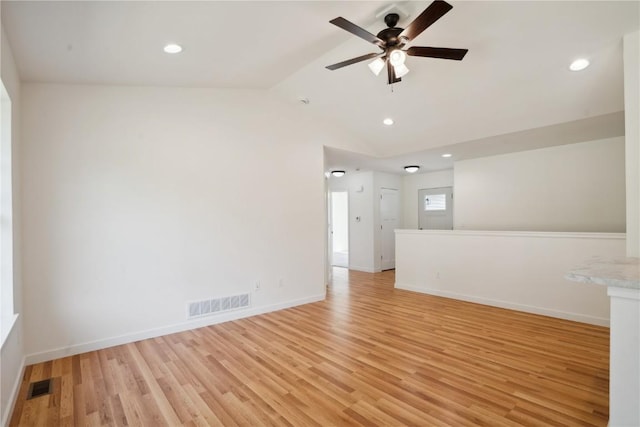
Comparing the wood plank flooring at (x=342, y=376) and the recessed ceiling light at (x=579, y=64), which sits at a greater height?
the recessed ceiling light at (x=579, y=64)

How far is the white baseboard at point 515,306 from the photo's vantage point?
153 inches

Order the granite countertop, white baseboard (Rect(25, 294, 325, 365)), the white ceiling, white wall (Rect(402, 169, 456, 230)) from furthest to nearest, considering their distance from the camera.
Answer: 1. white wall (Rect(402, 169, 456, 230))
2. white baseboard (Rect(25, 294, 325, 365))
3. the white ceiling
4. the granite countertop

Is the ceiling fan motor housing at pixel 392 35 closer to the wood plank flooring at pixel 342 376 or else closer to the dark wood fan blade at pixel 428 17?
the dark wood fan blade at pixel 428 17

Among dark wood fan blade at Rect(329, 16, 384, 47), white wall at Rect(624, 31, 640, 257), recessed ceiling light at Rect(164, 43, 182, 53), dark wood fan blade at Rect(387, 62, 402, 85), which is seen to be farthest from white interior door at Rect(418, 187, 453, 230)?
recessed ceiling light at Rect(164, 43, 182, 53)

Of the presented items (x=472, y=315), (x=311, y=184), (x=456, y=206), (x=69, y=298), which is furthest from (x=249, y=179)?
(x=456, y=206)

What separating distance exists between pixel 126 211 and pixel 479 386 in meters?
3.79

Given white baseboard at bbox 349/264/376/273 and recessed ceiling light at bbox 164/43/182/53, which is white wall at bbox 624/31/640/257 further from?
white baseboard at bbox 349/264/376/273

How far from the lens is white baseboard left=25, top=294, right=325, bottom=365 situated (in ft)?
10.1

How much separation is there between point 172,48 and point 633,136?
→ 4.01 m

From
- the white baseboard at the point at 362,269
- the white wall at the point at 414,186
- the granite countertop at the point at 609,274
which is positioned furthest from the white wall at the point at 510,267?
the white wall at the point at 414,186

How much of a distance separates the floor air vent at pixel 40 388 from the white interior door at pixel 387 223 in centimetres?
637

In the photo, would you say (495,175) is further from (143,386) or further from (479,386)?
(143,386)

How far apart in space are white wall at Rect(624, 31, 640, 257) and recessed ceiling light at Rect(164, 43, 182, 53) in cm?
386

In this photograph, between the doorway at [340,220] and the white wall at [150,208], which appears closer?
the white wall at [150,208]
